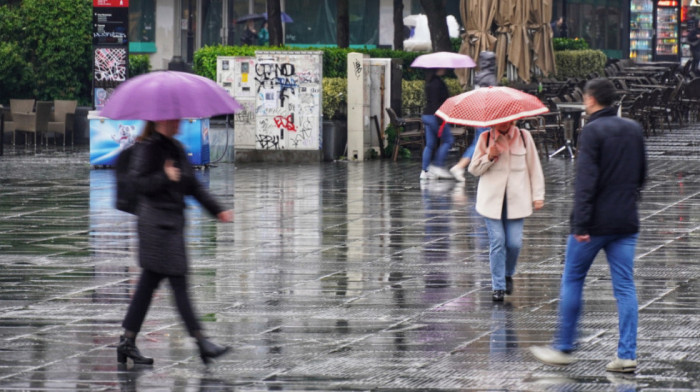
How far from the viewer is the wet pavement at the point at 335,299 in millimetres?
7434

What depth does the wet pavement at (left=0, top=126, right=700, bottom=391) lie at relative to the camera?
743 cm

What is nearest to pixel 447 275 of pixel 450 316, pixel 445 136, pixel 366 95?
pixel 450 316

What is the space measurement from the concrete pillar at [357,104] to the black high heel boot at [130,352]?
15027 millimetres

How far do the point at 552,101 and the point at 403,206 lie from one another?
940cm

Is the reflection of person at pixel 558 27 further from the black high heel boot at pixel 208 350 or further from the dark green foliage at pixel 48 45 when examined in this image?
the black high heel boot at pixel 208 350

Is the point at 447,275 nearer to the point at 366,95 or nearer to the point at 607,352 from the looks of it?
the point at 607,352

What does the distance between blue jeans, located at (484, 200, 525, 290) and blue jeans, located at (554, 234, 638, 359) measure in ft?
6.78

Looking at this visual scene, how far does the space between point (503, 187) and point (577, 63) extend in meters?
24.9

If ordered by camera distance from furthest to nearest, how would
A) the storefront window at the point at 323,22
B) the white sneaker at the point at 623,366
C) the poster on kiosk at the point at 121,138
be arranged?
the storefront window at the point at 323,22 → the poster on kiosk at the point at 121,138 → the white sneaker at the point at 623,366

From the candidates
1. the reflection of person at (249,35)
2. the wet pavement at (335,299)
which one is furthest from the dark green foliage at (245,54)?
the reflection of person at (249,35)

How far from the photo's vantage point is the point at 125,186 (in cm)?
773

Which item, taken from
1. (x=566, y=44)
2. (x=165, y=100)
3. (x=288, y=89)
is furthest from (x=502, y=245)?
(x=566, y=44)

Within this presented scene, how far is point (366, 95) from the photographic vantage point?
22719 millimetres

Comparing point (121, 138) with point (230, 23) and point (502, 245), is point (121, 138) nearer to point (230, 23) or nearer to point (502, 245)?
point (502, 245)
